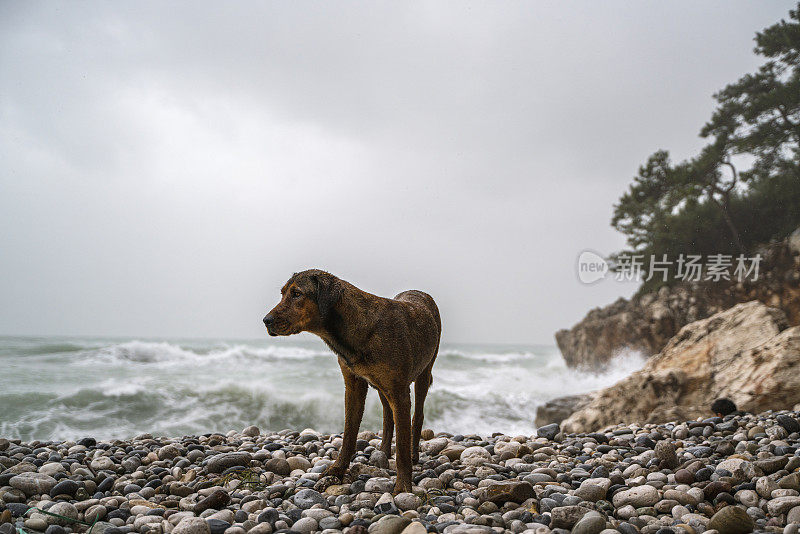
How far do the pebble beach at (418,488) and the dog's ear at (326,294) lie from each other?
54.4 inches

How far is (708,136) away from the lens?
62.9ft

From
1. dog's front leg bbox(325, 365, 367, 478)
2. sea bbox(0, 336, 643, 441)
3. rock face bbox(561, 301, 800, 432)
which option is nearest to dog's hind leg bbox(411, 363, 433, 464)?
dog's front leg bbox(325, 365, 367, 478)

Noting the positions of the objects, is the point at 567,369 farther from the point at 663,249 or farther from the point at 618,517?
the point at 618,517

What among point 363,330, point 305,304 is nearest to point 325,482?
point 363,330

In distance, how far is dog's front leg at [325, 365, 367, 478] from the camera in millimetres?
4273

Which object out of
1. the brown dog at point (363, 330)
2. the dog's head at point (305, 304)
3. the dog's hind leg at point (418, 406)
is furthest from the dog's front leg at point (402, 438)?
the dog's hind leg at point (418, 406)

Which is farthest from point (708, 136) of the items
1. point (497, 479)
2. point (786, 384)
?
point (497, 479)

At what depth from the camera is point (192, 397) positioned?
11.5 metres

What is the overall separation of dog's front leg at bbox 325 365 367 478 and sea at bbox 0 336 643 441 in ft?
17.8

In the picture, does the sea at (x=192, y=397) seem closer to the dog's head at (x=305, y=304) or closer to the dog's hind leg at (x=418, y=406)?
the dog's hind leg at (x=418, y=406)

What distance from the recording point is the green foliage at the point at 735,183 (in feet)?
56.4

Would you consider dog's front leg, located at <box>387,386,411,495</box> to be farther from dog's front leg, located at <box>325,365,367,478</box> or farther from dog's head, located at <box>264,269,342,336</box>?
dog's head, located at <box>264,269,342,336</box>

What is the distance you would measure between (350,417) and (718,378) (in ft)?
24.8

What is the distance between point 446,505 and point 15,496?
3224mm
